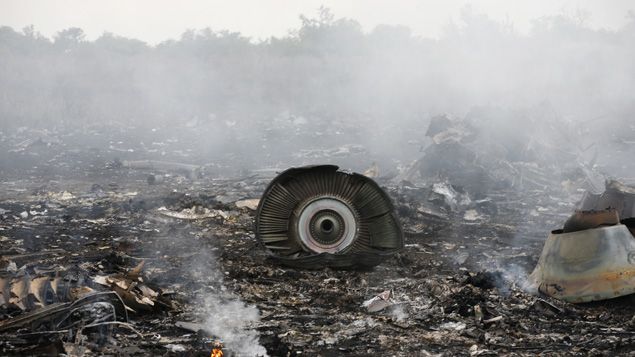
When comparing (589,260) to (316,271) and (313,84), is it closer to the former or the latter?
(316,271)

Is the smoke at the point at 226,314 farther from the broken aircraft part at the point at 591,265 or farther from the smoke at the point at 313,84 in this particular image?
the smoke at the point at 313,84

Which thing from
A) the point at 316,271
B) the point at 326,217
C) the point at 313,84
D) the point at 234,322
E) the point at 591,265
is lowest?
the point at 234,322

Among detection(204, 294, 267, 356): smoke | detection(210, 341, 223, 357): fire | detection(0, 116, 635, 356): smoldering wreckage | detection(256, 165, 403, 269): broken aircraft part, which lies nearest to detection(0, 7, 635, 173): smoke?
detection(0, 116, 635, 356): smoldering wreckage

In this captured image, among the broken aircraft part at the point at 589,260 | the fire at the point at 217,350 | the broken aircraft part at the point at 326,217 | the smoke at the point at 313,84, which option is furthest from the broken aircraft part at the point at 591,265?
the smoke at the point at 313,84

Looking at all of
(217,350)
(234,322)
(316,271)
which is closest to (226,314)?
(234,322)

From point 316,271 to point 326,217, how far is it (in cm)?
56

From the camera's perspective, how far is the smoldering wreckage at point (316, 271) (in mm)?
4254

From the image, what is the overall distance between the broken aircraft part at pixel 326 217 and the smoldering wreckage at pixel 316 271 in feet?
0.05

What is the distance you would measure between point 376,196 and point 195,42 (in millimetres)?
21781

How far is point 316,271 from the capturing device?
20.2 feet

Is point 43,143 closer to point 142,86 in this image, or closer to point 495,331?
point 142,86

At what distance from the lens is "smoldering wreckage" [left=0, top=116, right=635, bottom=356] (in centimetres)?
425

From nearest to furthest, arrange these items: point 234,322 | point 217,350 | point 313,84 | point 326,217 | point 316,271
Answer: point 217,350, point 234,322, point 316,271, point 326,217, point 313,84

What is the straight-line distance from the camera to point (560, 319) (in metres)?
4.71
